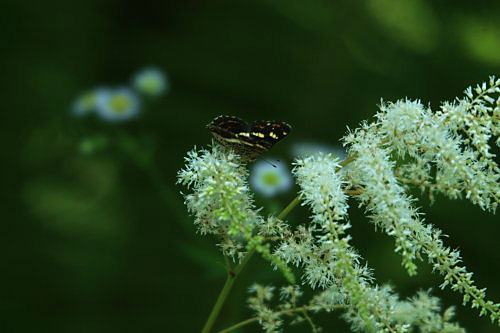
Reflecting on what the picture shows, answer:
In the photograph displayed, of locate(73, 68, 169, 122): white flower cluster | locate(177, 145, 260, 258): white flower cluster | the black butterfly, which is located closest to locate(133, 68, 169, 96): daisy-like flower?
locate(73, 68, 169, 122): white flower cluster

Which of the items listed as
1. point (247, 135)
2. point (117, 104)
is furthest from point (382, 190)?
point (117, 104)

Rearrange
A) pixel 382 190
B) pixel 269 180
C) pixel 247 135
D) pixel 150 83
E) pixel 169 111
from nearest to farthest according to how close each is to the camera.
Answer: pixel 382 190, pixel 247 135, pixel 269 180, pixel 150 83, pixel 169 111

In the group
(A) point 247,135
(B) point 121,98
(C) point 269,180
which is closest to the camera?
(A) point 247,135

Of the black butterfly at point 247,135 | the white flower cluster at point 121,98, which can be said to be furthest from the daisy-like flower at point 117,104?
the black butterfly at point 247,135

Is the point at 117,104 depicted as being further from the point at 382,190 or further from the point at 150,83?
the point at 382,190

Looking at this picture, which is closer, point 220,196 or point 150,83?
point 220,196

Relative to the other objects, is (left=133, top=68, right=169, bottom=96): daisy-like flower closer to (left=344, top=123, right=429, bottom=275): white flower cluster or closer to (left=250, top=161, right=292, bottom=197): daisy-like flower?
(left=250, top=161, right=292, bottom=197): daisy-like flower

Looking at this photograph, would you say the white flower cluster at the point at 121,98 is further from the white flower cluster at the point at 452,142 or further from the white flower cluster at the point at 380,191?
the white flower cluster at the point at 452,142
